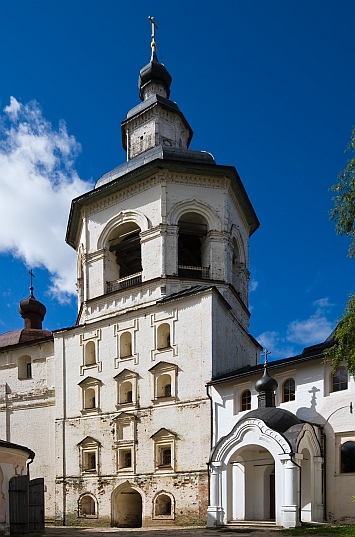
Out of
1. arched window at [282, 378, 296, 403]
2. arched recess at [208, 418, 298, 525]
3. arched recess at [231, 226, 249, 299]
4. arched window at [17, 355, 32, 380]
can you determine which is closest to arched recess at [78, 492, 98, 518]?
arched recess at [208, 418, 298, 525]

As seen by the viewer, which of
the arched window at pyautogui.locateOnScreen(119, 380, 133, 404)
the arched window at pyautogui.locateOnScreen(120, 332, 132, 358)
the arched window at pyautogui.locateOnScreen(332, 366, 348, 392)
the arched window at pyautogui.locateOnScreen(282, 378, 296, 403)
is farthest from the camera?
the arched window at pyautogui.locateOnScreen(120, 332, 132, 358)

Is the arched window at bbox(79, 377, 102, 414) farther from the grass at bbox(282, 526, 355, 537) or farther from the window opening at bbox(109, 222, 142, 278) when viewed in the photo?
the grass at bbox(282, 526, 355, 537)

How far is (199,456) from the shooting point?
773 inches

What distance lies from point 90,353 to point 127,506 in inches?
240

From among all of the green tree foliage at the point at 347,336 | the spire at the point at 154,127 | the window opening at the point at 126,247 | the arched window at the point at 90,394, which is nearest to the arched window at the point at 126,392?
the arched window at the point at 90,394

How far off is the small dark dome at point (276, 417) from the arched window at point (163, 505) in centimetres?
500

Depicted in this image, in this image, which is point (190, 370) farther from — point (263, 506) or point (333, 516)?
point (333, 516)

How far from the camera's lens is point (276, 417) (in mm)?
17078

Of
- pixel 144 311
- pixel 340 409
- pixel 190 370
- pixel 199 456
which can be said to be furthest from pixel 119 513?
pixel 340 409

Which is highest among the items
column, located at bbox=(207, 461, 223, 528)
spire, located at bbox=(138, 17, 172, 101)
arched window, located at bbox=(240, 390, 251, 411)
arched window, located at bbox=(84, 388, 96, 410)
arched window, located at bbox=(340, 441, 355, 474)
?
spire, located at bbox=(138, 17, 172, 101)

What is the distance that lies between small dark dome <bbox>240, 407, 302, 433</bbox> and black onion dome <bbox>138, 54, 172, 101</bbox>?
1788 centimetres

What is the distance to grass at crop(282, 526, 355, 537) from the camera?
13745 millimetres

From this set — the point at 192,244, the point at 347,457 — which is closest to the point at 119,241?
the point at 192,244

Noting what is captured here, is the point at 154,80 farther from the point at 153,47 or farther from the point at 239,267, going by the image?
the point at 239,267
